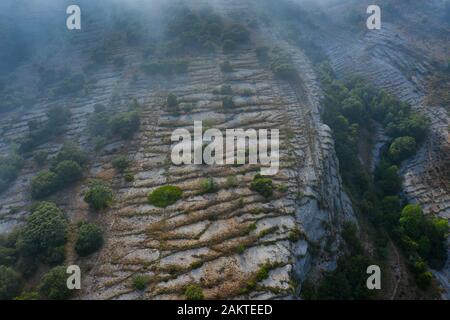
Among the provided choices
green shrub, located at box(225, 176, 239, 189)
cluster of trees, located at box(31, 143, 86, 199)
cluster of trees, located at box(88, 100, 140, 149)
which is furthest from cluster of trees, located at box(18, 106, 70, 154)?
green shrub, located at box(225, 176, 239, 189)

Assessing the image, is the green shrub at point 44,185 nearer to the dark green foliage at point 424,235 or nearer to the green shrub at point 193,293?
the green shrub at point 193,293

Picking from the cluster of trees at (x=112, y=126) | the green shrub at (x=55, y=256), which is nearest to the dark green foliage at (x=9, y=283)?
the green shrub at (x=55, y=256)

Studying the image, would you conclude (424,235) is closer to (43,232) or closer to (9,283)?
(43,232)

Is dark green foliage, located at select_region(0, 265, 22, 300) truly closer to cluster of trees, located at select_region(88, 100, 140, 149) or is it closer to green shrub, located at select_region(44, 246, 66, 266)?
green shrub, located at select_region(44, 246, 66, 266)

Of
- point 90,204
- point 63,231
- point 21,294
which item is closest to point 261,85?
point 90,204

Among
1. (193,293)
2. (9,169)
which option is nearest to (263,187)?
(193,293)
